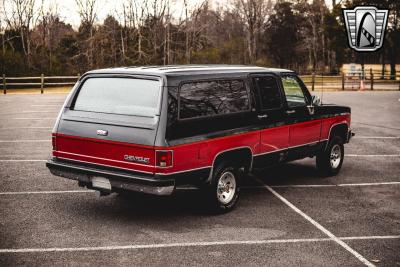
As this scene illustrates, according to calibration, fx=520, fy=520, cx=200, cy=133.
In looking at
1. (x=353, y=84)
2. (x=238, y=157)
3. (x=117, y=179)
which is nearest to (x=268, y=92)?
(x=238, y=157)

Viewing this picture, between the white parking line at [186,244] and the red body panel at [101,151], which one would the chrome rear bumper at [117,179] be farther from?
the white parking line at [186,244]

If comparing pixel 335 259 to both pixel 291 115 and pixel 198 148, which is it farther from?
pixel 291 115

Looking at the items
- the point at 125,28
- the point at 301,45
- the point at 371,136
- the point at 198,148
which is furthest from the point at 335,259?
the point at 301,45

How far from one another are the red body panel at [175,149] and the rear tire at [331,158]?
1645 millimetres

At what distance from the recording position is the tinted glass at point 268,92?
760 cm

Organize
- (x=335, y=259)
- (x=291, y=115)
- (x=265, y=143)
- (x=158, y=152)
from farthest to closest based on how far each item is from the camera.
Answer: (x=291, y=115)
(x=265, y=143)
(x=158, y=152)
(x=335, y=259)

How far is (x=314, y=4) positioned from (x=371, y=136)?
185 feet

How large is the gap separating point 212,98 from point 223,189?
1257 mm

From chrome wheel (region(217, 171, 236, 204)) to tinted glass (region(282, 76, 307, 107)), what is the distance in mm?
1786

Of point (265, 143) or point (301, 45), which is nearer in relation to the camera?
point (265, 143)

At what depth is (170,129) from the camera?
6086 millimetres

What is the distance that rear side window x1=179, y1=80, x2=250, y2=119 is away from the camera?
21.0 ft

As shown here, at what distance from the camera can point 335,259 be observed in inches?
214

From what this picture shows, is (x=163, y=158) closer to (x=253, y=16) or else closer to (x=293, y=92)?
(x=293, y=92)
